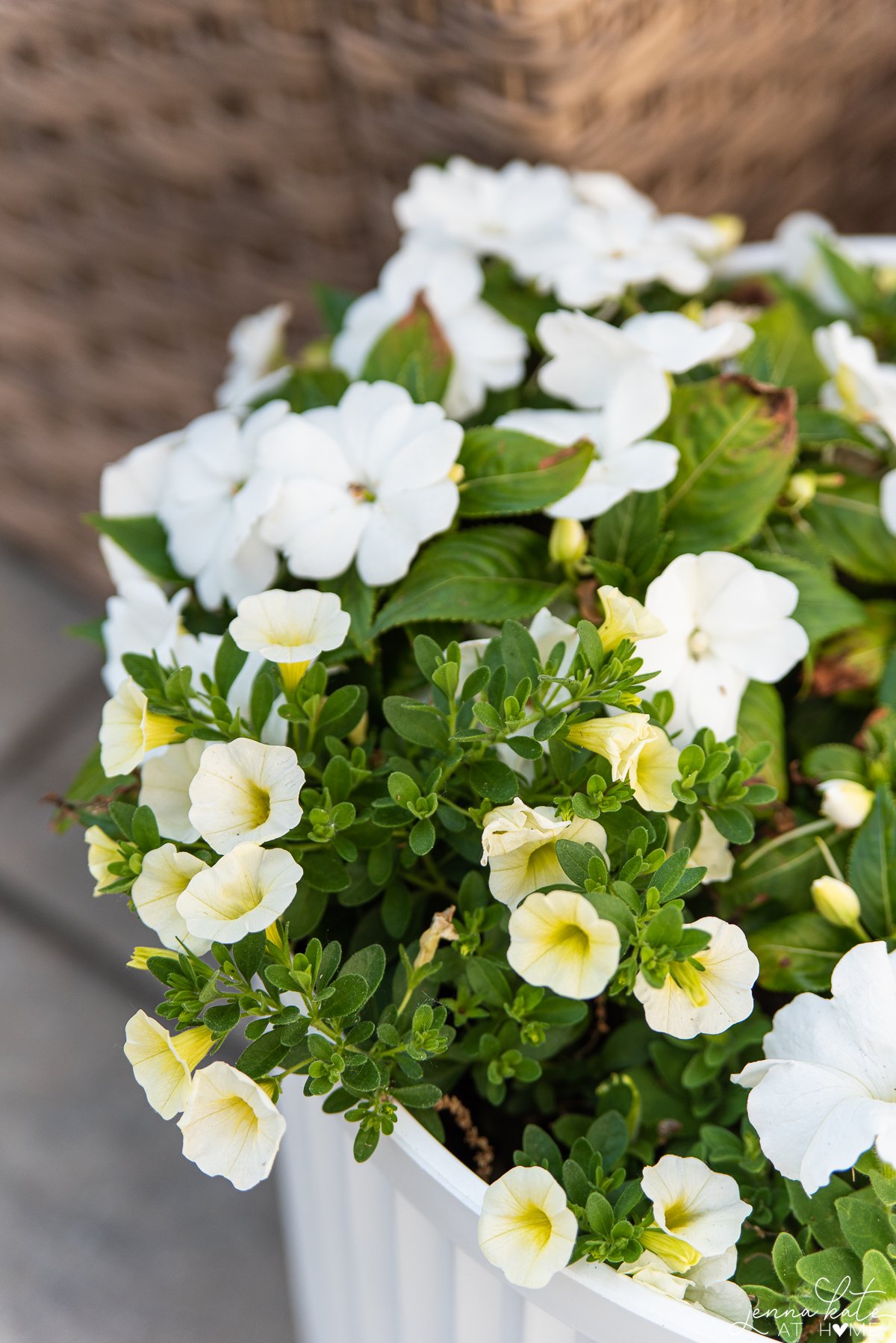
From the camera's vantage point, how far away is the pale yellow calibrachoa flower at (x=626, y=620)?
1.45 ft

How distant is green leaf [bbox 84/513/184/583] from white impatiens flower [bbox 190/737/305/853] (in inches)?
8.4

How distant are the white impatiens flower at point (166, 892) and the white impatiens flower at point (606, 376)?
276mm

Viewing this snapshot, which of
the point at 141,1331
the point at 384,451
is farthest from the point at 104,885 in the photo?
the point at 141,1331

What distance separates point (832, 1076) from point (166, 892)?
258 mm

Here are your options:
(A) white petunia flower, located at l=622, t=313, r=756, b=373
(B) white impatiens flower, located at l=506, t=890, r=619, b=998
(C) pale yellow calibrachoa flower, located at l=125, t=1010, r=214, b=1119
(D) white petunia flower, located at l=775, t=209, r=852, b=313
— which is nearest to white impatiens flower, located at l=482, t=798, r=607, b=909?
(B) white impatiens flower, located at l=506, t=890, r=619, b=998

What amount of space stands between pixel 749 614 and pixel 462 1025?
0.23 m

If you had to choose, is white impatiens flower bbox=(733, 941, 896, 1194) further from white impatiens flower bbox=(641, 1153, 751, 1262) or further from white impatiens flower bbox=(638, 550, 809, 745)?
white impatiens flower bbox=(638, 550, 809, 745)

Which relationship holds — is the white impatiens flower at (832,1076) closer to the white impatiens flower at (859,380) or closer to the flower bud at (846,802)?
the flower bud at (846,802)

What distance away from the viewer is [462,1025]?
0.52m

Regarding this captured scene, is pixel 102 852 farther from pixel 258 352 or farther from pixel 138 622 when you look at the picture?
pixel 258 352

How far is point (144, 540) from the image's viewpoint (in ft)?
2.06

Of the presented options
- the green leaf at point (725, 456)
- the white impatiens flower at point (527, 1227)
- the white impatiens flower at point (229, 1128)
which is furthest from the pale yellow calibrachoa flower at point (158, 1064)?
the green leaf at point (725, 456)

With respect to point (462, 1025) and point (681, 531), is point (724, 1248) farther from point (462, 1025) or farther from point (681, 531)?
point (681, 531)

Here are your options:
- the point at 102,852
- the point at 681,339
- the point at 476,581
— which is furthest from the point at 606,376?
the point at 102,852
